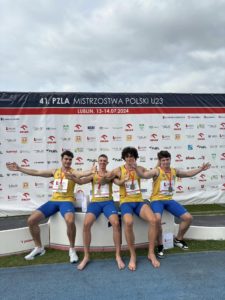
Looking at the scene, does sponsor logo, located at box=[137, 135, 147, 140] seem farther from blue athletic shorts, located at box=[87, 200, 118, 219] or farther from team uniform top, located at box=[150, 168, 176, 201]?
blue athletic shorts, located at box=[87, 200, 118, 219]

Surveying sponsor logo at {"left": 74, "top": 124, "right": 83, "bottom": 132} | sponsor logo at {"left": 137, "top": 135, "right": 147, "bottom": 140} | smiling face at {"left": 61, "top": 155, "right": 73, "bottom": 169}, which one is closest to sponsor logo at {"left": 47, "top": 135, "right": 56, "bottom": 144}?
sponsor logo at {"left": 74, "top": 124, "right": 83, "bottom": 132}

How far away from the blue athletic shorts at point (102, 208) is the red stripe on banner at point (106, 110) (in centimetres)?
383

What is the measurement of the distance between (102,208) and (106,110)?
397 centimetres

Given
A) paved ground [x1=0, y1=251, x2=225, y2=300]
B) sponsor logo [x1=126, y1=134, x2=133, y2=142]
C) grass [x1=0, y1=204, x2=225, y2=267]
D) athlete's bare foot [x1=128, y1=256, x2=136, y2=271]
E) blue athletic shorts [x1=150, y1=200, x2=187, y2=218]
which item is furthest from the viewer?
sponsor logo [x1=126, y1=134, x2=133, y2=142]

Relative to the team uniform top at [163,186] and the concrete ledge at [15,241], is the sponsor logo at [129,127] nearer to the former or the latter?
the team uniform top at [163,186]

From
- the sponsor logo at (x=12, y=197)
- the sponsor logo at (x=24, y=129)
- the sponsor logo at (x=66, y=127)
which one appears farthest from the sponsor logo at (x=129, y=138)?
the sponsor logo at (x=12, y=197)

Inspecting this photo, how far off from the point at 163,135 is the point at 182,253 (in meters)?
4.22

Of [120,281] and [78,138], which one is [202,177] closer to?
[78,138]

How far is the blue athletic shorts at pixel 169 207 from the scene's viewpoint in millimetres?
4848

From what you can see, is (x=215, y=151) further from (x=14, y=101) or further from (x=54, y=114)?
(x=14, y=101)

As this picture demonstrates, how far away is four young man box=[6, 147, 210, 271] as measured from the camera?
4.41 meters

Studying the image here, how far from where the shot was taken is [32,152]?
312 inches

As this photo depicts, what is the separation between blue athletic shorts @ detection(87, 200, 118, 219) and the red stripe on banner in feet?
12.6

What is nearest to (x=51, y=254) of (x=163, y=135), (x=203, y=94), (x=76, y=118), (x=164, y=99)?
(x=76, y=118)
